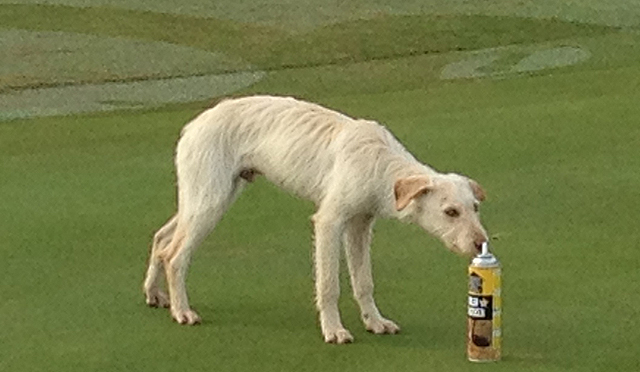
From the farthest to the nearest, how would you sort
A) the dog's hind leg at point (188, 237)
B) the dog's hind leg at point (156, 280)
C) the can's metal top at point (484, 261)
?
the dog's hind leg at point (156, 280) < the dog's hind leg at point (188, 237) < the can's metal top at point (484, 261)

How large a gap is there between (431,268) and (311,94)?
22.6 ft

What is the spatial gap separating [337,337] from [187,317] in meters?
0.85

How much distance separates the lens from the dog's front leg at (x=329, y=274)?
6977 millimetres

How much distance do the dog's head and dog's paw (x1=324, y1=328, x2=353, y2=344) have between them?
0.66 meters

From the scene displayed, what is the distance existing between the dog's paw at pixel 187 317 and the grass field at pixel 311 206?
0.26 ft

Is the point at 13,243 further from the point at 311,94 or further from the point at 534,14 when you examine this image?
the point at 534,14

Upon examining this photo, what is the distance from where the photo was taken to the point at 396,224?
30.6ft

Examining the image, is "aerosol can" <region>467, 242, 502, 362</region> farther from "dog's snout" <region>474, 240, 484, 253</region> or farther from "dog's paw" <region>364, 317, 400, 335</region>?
"dog's paw" <region>364, 317, 400, 335</region>

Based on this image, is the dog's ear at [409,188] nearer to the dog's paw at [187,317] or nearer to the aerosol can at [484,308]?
the aerosol can at [484,308]

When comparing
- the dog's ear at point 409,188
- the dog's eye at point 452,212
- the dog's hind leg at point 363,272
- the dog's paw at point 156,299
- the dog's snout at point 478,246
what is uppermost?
the dog's ear at point 409,188

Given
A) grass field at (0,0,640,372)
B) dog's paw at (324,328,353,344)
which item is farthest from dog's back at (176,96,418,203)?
grass field at (0,0,640,372)

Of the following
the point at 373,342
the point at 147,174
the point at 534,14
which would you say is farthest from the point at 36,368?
the point at 534,14

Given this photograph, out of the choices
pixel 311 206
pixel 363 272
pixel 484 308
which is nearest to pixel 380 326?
pixel 363 272

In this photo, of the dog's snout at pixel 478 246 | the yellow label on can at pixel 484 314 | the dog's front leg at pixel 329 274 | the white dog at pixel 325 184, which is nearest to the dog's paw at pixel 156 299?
the white dog at pixel 325 184
